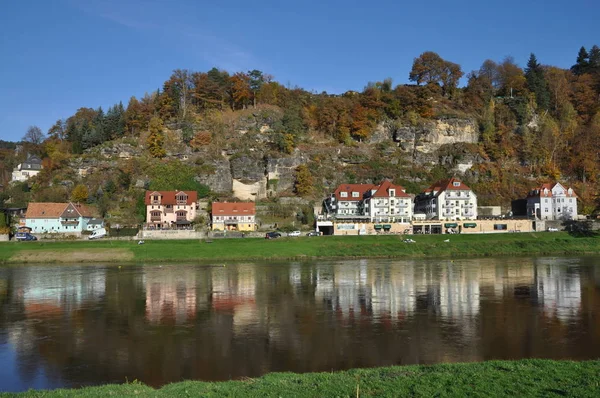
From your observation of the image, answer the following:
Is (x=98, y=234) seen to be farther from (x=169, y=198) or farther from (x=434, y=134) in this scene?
(x=434, y=134)

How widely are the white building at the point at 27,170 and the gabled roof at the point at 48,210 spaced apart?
2434 centimetres

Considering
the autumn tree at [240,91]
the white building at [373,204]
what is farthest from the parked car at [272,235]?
the autumn tree at [240,91]

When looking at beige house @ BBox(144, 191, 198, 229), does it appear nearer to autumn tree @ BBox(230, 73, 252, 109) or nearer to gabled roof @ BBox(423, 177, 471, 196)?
autumn tree @ BBox(230, 73, 252, 109)

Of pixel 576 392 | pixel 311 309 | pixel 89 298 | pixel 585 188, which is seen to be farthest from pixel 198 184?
pixel 576 392

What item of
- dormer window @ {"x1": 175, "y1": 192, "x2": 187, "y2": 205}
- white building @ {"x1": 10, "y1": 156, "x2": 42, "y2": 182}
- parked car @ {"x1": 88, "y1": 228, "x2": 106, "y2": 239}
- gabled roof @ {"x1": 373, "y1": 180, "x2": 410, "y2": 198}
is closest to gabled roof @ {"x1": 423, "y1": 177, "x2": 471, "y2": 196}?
gabled roof @ {"x1": 373, "y1": 180, "x2": 410, "y2": 198}

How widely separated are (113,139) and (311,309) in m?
83.2

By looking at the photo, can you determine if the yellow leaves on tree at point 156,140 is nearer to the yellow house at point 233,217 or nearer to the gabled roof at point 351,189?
the yellow house at point 233,217

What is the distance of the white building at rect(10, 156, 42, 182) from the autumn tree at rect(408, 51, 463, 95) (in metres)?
82.3

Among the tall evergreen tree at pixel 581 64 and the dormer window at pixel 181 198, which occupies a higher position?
the tall evergreen tree at pixel 581 64

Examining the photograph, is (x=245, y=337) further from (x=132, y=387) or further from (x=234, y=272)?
(x=234, y=272)

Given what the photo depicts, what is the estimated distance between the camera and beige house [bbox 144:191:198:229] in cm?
7575

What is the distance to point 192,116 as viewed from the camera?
3821 inches

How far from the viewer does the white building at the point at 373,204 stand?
255ft

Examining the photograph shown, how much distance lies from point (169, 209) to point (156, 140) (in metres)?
18.1
